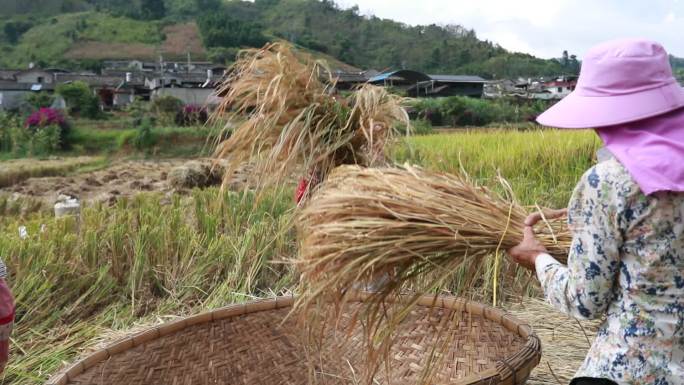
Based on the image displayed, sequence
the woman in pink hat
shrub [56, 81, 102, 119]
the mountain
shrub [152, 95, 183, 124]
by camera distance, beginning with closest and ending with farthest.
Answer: the woman in pink hat → shrub [152, 95, 183, 124] → shrub [56, 81, 102, 119] → the mountain

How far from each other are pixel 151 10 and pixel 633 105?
67.7 meters

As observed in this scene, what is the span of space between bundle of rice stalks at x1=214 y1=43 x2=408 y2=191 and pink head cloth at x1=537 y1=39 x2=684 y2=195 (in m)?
1.05

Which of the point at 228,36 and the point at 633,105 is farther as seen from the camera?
the point at 228,36

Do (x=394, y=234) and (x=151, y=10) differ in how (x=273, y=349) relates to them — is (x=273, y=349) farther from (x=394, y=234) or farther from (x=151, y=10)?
(x=151, y=10)

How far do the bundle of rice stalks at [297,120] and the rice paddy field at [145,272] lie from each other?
0.15 meters

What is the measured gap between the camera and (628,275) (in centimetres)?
99

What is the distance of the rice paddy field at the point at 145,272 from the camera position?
2.19 meters

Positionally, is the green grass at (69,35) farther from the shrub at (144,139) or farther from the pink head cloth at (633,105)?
the pink head cloth at (633,105)

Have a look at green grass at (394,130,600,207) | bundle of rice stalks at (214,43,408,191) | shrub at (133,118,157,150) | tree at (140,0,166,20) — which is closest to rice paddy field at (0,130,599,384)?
bundle of rice stalks at (214,43,408,191)

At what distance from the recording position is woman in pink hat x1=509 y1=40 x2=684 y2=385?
37.1 inches

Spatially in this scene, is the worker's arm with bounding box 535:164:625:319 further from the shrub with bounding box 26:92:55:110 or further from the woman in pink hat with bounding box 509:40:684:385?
the shrub with bounding box 26:92:55:110

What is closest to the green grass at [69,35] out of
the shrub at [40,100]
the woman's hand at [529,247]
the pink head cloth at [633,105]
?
the shrub at [40,100]

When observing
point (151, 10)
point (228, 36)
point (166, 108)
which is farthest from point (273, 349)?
point (151, 10)

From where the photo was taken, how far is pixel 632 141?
0.98m
